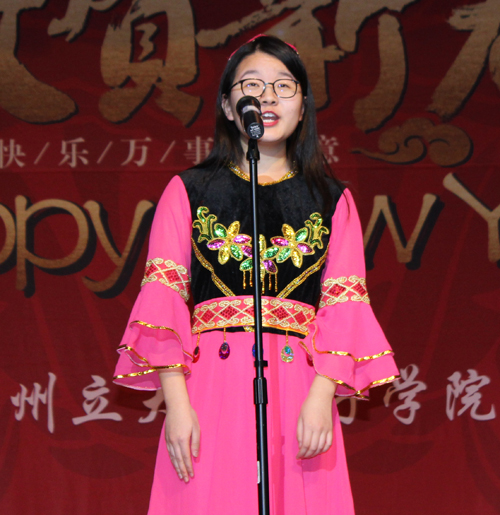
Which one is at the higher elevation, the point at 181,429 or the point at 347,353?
the point at 347,353

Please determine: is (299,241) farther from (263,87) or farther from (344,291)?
(263,87)

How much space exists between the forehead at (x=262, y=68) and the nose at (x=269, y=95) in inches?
1.0

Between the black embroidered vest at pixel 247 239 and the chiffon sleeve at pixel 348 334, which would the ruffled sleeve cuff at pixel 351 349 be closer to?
the chiffon sleeve at pixel 348 334

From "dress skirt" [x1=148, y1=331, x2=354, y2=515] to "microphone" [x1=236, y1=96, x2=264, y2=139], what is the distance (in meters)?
0.41

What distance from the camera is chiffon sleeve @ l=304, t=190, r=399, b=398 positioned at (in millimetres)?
1286

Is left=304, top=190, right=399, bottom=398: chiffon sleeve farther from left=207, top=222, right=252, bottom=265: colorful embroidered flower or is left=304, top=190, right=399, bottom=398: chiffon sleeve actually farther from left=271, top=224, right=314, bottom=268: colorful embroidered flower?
left=207, top=222, right=252, bottom=265: colorful embroidered flower

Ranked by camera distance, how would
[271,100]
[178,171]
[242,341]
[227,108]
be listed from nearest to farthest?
[242,341] < [271,100] < [227,108] < [178,171]

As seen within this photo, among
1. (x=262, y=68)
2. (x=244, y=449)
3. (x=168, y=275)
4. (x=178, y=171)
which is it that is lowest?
(x=244, y=449)

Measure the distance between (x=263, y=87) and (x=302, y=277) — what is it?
42 cm

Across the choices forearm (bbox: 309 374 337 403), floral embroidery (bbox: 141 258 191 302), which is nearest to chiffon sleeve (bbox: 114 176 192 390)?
floral embroidery (bbox: 141 258 191 302)

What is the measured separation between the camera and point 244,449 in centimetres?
126

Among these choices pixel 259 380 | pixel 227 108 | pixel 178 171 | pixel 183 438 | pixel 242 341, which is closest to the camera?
pixel 259 380

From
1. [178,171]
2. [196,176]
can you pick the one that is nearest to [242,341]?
[196,176]

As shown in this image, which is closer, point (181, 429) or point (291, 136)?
point (181, 429)
